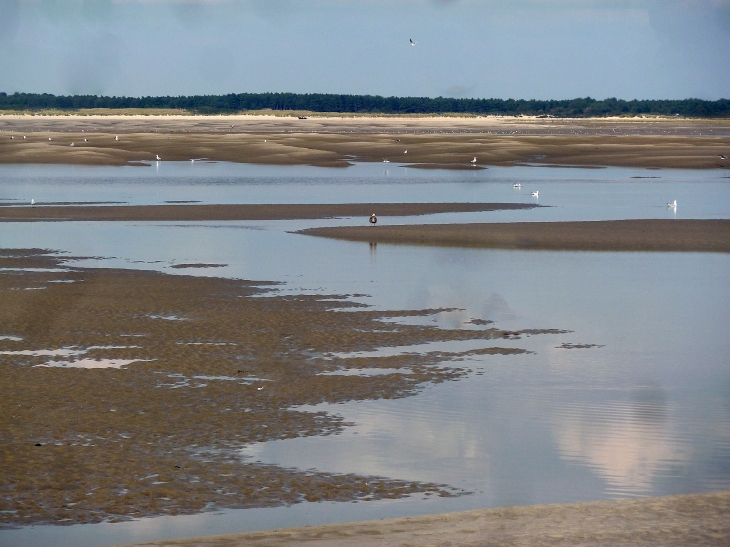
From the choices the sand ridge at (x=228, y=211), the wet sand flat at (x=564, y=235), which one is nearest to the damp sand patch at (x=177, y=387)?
the wet sand flat at (x=564, y=235)

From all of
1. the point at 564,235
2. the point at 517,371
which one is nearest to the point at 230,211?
the point at 564,235

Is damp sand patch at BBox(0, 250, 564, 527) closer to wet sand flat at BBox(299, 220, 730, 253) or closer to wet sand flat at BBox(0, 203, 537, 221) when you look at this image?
wet sand flat at BBox(299, 220, 730, 253)

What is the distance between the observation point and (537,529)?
29.2 ft

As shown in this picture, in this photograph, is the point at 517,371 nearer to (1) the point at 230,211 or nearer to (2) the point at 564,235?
(2) the point at 564,235

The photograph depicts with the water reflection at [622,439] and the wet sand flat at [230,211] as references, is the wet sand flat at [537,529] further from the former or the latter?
the wet sand flat at [230,211]

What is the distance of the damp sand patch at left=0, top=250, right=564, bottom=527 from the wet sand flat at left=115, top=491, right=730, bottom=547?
3.07 ft

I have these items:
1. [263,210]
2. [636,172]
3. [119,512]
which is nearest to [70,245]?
[263,210]

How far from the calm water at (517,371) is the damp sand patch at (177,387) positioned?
0.38 m

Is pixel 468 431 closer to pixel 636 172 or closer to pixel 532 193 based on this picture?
pixel 532 193

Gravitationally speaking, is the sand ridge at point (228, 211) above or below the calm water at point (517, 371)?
above

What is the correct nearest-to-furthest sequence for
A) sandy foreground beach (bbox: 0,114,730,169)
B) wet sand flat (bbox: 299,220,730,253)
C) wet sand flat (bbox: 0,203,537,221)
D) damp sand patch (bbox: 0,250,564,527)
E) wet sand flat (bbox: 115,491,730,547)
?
wet sand flat (bbox: 115,491,730,547), damp sand patch (bbox: 0,250,564,527), wet sand flat (bbox: 299,220,730,253), wet sand flat (bbox: 0,203,537,221), sandy foreground beach (bbox: 0,114,730,169)

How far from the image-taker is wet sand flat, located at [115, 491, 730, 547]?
855cm

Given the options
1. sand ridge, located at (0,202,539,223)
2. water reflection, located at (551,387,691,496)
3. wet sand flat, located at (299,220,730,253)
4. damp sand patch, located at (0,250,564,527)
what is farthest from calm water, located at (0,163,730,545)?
sand ridge, located at (0,202,539,223)

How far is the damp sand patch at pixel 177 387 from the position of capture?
10.2 metres
